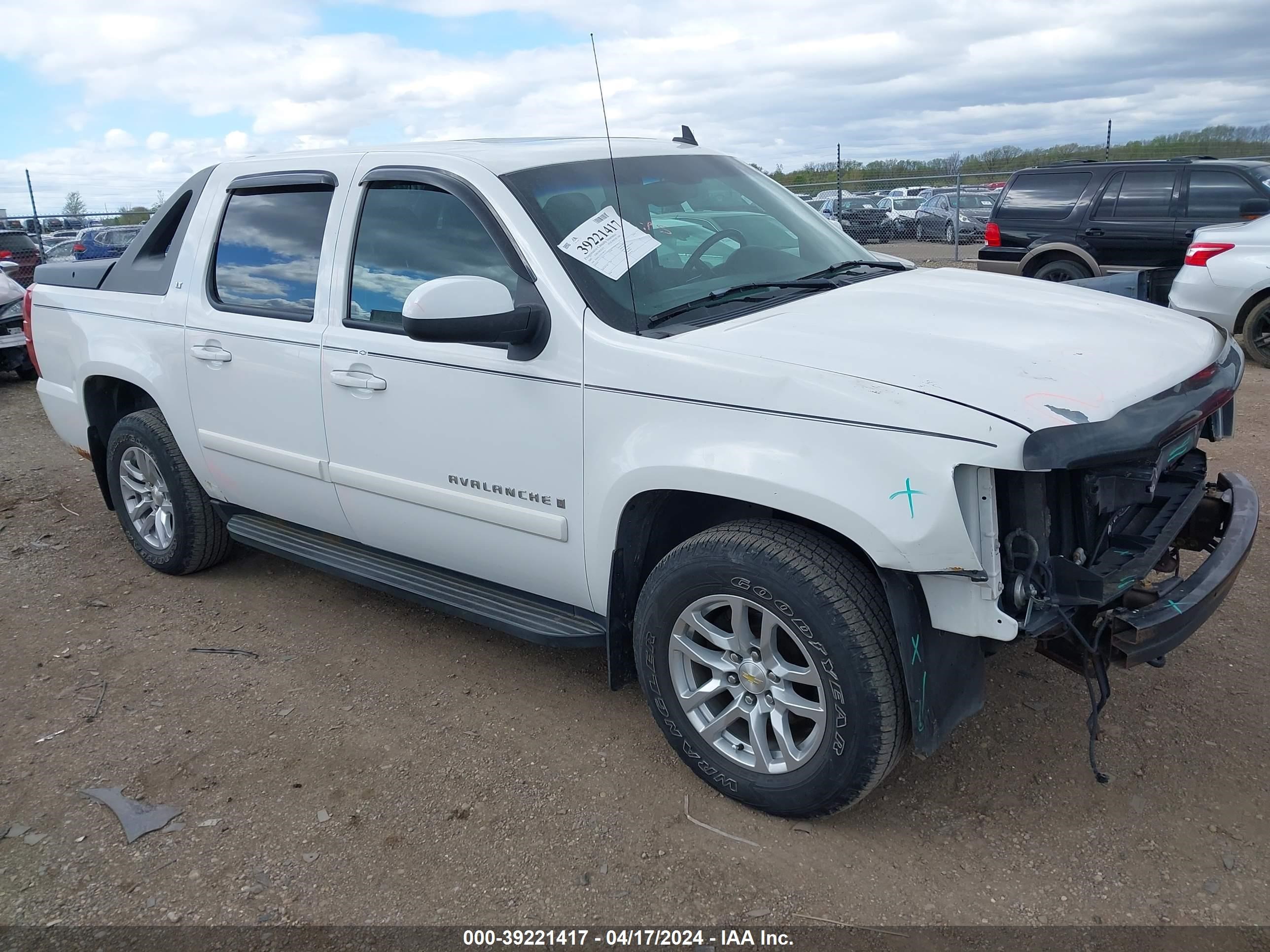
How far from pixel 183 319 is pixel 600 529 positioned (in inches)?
93.4

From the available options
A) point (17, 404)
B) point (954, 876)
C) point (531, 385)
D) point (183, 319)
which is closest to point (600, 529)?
point (531, 385)

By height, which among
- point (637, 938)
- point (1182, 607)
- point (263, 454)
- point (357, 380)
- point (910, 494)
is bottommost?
point (637, 938)

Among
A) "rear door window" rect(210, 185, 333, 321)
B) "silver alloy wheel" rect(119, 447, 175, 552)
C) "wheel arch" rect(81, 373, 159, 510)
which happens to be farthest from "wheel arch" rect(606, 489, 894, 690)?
"wheel arch" rect(81, 373, 159, 510)

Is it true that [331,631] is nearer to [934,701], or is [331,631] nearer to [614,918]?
[614,918]

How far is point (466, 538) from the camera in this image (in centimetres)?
344

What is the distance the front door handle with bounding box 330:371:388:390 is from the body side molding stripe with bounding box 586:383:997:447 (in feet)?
3.02

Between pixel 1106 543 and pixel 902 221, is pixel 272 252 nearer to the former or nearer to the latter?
pixel 1106 543

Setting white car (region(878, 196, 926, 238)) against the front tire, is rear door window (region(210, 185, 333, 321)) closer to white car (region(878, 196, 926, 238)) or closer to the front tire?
the front tire

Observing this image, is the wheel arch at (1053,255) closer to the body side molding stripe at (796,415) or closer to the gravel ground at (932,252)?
the gravel ground at (932,252)

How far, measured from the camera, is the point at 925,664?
2.56m

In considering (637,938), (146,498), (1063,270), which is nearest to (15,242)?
(146,498)

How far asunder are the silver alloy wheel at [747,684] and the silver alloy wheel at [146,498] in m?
2.99

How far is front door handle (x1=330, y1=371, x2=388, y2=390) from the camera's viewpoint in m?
3.46

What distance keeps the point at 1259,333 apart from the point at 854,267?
21.0 ft
